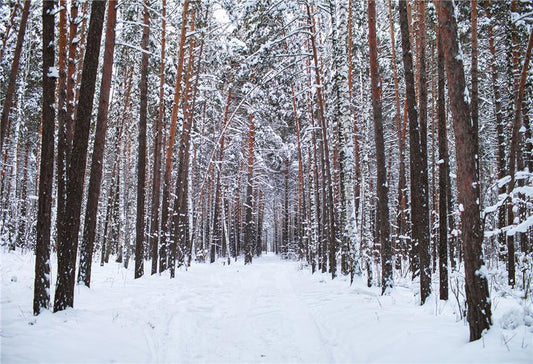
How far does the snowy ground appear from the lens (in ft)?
13.0

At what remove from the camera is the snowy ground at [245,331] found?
3.97 meters

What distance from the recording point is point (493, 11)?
1124 cm

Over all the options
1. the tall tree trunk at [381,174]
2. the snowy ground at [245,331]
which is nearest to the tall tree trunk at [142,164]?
the snowy ground at [245,331]

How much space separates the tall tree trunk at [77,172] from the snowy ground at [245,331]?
53 cm

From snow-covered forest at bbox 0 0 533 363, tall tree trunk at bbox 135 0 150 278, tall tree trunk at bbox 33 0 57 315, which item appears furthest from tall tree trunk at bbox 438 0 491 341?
tall tree trunk at bbox 135 0 150 278

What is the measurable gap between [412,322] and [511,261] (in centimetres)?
739

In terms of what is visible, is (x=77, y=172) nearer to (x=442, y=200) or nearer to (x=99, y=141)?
(x=99, y=141)

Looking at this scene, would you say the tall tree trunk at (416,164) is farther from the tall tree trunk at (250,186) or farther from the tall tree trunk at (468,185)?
the tall tree trunk at (250,186)

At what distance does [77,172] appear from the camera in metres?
5.82

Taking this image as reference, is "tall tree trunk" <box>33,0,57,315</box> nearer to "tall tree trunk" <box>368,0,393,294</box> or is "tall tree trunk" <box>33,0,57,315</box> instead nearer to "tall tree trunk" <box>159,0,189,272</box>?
"tall tree trunk" <box>368,0,393,294</box>

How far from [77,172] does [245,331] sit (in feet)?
13.5

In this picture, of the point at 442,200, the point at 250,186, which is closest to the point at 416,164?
the point at 442,200

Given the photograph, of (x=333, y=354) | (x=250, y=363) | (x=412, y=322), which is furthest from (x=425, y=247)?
(x=250, y=363)

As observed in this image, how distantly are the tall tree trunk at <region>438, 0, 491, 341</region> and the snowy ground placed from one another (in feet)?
0.96
